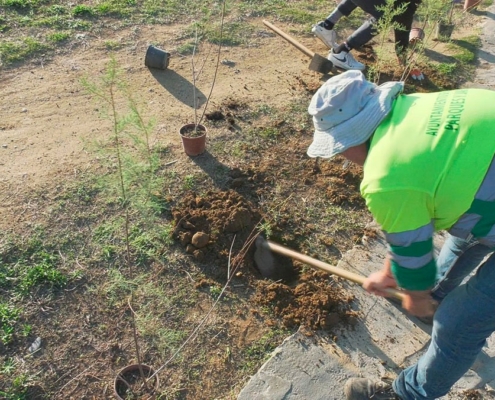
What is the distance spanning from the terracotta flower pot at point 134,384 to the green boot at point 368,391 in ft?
3.77

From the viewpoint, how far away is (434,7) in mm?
5348

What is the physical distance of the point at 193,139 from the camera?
14.8ft

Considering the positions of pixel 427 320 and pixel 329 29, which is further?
pixel 329 29

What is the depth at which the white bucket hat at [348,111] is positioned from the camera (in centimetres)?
224

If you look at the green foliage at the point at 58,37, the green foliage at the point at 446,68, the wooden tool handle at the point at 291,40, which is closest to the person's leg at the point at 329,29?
the wooden tool handle at the point at 291,40

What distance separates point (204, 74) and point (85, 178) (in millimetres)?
2214

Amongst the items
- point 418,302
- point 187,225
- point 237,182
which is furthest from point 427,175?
point 237,182

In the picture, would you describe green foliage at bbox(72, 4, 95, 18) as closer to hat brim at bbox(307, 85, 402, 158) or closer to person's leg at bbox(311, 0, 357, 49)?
person's leg at bbox(311, 0, 357, 49)

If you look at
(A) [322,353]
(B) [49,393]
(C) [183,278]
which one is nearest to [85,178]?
(C) [183,278]

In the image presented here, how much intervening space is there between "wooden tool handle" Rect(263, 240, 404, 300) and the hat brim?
3.41 feet

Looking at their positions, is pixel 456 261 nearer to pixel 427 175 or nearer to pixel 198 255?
pixel 427 175

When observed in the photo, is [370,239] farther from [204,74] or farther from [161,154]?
[204,74]

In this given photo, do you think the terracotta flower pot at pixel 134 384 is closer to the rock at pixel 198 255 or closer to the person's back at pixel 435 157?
the rock at pixel 198 255

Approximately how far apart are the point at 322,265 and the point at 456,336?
3.57 feet
